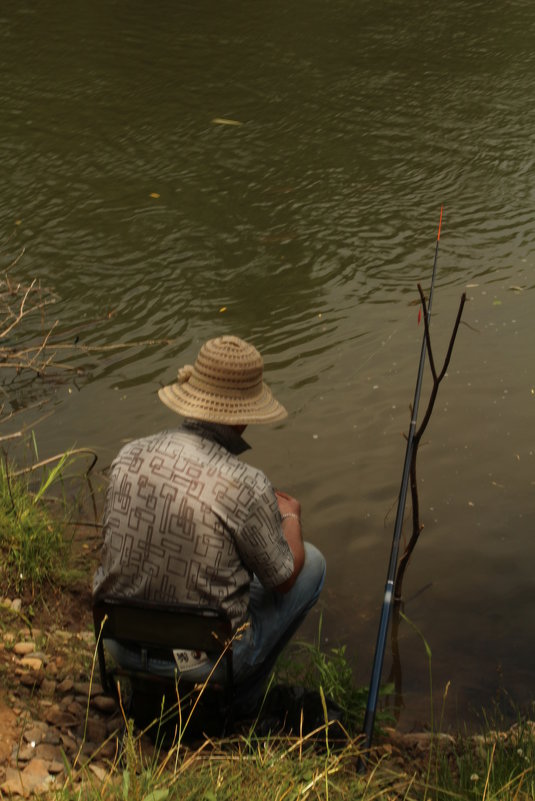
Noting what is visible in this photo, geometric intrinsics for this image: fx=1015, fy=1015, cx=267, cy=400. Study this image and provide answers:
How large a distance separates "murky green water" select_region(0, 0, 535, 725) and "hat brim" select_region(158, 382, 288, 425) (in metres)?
1.32

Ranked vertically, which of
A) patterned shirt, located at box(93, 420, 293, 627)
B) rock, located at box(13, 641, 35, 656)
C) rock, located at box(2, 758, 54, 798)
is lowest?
rock, located at box(13, 641, 35, 656)

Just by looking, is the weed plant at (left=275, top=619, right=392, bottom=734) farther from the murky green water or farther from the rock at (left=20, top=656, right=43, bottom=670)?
the rock at (left=20, top=656, right=43, bottom=670)

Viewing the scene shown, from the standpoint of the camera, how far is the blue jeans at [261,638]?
265 cm

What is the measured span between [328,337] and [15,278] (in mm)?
2288

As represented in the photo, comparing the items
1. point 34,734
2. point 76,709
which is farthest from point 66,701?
point 34,734

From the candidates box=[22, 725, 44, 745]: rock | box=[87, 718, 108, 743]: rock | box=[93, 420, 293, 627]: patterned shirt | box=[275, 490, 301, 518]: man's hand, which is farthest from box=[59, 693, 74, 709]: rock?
box=[275, 490, 301, 518]: man's hand

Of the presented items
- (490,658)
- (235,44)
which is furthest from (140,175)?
(490,658)

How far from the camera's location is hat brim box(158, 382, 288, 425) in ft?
8.63

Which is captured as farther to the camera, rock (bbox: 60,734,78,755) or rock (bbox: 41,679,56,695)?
rock (bbox: 41,679,56,695)

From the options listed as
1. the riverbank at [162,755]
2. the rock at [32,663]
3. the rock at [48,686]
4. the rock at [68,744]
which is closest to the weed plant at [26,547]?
the riverbank at [162,755]

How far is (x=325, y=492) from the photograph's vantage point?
15.1ft

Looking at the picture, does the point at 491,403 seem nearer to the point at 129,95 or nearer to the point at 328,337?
the point at 328,337

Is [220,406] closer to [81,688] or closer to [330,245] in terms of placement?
[81,688]

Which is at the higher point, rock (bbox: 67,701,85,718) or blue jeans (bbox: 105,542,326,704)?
blue jeans (bbox: 105,542,326,704)
